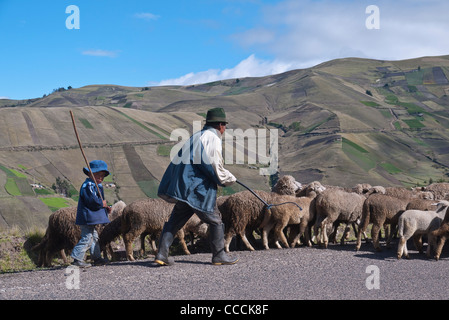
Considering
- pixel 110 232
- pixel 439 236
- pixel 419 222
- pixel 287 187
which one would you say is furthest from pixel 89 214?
pixel 287 187

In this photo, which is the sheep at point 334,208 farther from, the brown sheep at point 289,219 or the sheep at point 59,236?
the sheep at point 59,236

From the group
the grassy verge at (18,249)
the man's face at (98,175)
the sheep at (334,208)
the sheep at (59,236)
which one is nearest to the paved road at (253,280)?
the man's face at (98,175)

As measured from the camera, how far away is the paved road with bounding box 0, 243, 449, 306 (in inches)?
267

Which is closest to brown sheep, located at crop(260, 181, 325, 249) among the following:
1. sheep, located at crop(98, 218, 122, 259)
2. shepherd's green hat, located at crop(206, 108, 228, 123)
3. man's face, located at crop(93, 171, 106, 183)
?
sheep, located at crop(98, 218, 122, 259)

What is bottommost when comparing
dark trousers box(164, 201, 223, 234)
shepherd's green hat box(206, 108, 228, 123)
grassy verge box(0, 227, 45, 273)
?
grassy verge box(0, 227, 45, 273)

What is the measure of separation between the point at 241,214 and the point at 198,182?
373 centimetres

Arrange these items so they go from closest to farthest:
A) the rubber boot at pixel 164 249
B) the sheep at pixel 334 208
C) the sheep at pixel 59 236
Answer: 1. the rubber boot at pixel 164 249
2. the sheep at pixel 334 208
3. the sheep at pixel 59 236

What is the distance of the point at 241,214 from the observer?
39.4ft

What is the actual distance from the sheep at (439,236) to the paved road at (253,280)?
0.76 feet

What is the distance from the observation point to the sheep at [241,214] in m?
11.9

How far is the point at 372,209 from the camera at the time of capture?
1155 cm

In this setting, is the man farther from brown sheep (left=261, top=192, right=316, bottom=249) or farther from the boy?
brown sheep (left=261, top=192, right=316, bottom=249)

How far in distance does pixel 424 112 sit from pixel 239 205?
10935cm

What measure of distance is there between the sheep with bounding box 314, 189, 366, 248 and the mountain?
1167 inches
